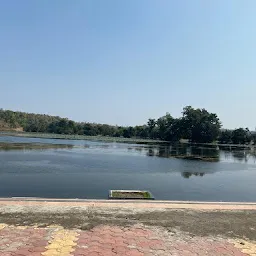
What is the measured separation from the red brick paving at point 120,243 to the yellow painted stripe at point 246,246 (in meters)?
0.10

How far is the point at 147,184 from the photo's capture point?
51.8 ft

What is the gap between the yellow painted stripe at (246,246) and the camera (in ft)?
17.1

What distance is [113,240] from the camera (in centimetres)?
534

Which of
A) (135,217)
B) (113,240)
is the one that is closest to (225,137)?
(135,217)

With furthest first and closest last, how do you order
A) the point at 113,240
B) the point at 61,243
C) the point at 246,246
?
1. the point at 246,246
2. the point at 113,240
3. the point at 61,243

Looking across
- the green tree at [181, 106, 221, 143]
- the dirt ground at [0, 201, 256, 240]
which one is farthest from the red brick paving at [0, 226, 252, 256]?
the green tree at [181, 106, 221, 143]

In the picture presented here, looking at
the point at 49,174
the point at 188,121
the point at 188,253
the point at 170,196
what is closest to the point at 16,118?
the point at 188,121

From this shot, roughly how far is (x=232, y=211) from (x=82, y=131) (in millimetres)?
99965

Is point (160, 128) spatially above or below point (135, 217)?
above

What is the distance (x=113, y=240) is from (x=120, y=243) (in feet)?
0.56

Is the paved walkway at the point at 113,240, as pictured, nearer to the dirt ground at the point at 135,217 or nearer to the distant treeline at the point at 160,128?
the dirt ground at the point at 135,217

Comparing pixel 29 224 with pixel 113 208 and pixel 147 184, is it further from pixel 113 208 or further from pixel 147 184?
pixel 147 184

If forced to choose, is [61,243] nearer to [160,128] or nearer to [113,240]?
[113,240]

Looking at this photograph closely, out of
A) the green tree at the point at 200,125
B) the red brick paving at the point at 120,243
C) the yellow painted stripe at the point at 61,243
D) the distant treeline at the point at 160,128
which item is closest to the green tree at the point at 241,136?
the distant treeline at the point at 160,128
